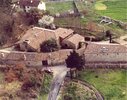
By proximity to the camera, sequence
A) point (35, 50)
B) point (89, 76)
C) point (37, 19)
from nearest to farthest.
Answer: point (89, 76) → point (35, 50) → point (37, 19)

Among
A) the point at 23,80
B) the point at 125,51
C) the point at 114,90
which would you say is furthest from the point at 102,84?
the point at 23,80

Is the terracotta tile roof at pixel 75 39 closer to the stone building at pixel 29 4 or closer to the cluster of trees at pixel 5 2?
the stone building at pixel 29 4

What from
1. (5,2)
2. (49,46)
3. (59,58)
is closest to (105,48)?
(59,58)

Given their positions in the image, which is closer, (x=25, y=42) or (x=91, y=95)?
(x=91, y=95)

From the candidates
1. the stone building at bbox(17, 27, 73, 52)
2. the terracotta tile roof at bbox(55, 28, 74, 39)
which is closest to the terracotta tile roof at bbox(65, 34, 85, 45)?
the terracotta tile roof at bbox(55, 28, 74, 39)

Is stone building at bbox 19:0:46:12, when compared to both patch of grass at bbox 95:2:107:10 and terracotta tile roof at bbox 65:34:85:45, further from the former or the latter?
terracotta tile roof at bbox 65:34:85:45

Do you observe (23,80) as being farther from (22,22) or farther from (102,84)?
(22,22)
